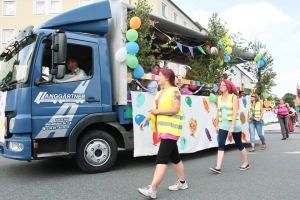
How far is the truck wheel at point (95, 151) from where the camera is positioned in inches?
209

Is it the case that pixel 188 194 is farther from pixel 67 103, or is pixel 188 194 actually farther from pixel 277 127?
pixel 277 127

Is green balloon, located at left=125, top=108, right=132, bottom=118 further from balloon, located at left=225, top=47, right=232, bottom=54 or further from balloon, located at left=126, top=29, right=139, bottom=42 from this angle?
balloon, located at left=225, top=47, right=232, bottom=54

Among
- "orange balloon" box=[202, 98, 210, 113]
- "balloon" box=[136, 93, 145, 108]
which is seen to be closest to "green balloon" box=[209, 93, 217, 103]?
"orange balloon" box=[202, 98, 210, 113]

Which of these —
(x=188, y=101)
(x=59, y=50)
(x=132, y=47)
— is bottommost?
(x=188, y=101)

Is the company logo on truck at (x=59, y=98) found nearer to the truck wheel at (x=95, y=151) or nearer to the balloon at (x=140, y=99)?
the truck wheel at (x=95, y=151)

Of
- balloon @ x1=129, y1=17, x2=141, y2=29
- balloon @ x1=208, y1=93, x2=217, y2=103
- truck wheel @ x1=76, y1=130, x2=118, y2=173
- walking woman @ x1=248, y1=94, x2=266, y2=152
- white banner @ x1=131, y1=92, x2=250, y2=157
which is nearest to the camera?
truck wheel @ x1=76, y1=130, x2=118, y2=173

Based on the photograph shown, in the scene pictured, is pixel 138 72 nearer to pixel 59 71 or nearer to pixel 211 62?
pixel 59 71

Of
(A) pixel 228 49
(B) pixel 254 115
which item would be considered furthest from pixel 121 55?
(B) pixel 254 115

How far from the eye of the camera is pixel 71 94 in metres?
5.25

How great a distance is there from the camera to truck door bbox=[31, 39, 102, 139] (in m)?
4.96

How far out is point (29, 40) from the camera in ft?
17.2

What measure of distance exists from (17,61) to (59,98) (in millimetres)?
1043

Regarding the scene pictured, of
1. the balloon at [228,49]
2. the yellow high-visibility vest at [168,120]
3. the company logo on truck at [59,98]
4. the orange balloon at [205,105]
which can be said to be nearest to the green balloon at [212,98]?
the orange balloon at [205,105]

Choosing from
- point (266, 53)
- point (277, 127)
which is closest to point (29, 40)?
point (266, 53)
